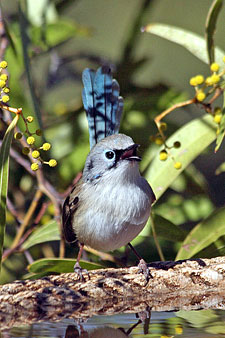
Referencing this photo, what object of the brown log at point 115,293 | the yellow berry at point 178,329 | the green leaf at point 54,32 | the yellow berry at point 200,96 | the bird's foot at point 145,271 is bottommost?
the yellow berry at point 178,329

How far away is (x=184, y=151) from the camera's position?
10.5ft

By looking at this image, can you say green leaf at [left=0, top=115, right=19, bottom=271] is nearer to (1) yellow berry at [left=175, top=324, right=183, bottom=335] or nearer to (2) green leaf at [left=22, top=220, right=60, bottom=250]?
(2) green leaf at [left=22, top=220, right=60, bottom=250]

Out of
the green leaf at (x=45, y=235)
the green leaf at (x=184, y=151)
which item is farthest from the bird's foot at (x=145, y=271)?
the green leaf at (x=45, y=235)

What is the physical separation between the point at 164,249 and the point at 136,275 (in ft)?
2.86

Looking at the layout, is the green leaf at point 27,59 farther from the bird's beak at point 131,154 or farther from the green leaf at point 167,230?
the green leaf at point 167,230

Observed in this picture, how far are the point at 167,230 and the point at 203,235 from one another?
0.18 m

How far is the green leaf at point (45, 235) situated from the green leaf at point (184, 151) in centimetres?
51

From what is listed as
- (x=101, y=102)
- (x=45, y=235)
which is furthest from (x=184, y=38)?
(x=45, y=235)

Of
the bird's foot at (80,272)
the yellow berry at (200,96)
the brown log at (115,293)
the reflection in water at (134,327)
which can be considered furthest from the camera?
the yellow berry at (200,96)

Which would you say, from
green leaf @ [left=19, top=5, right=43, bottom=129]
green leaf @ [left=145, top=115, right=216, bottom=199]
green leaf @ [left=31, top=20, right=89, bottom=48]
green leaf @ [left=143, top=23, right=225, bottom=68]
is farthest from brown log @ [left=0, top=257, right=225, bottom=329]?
green leaf @ [left=31, top=20, right=89, bottom=48]

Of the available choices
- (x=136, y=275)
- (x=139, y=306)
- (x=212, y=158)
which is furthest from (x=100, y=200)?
(x=212, y=158)

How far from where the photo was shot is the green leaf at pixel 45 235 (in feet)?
10.4

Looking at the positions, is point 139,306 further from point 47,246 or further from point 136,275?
point 47,246

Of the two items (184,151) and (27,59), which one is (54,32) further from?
(184,151)
